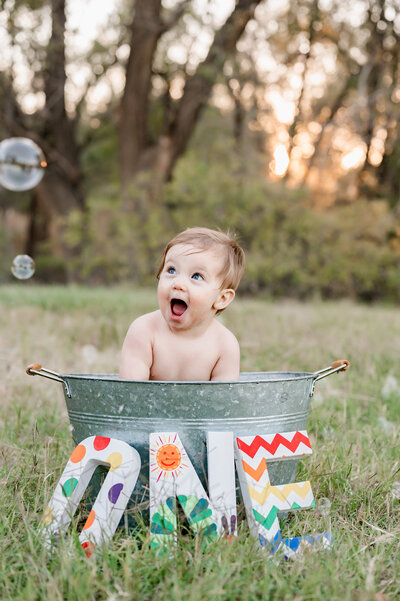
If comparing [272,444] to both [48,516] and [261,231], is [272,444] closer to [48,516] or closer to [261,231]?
[48,516]

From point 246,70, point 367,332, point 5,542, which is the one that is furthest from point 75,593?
point 246,70

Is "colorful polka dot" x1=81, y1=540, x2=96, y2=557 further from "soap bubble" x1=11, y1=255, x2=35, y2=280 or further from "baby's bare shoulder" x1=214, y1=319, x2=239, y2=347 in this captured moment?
"soap bubble" x1=11, y1=255, x2=35, y2=280

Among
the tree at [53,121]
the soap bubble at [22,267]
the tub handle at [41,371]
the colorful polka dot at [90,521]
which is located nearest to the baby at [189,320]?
the tub handle at [41,371]

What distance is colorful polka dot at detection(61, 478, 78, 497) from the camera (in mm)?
1406

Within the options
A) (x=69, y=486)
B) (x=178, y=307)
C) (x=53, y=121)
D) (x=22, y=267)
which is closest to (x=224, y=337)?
(x=178, y=307)

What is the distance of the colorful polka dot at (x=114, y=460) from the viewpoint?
1.43 m

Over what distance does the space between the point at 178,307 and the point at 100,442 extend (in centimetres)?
40

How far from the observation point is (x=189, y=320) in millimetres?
1697

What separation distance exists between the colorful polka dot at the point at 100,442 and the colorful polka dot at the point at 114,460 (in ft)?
0.09

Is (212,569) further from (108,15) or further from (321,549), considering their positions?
(108,15)

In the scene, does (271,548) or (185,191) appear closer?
(271,548)

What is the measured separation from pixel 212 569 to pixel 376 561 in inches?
13.2

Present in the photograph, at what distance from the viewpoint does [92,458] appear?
4.75ft

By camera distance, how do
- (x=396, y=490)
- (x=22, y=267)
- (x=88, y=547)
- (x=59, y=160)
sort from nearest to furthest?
(x=88, y=547)
(x=396, y=490)
(x=22, y=267)
(x=59, y=160)
